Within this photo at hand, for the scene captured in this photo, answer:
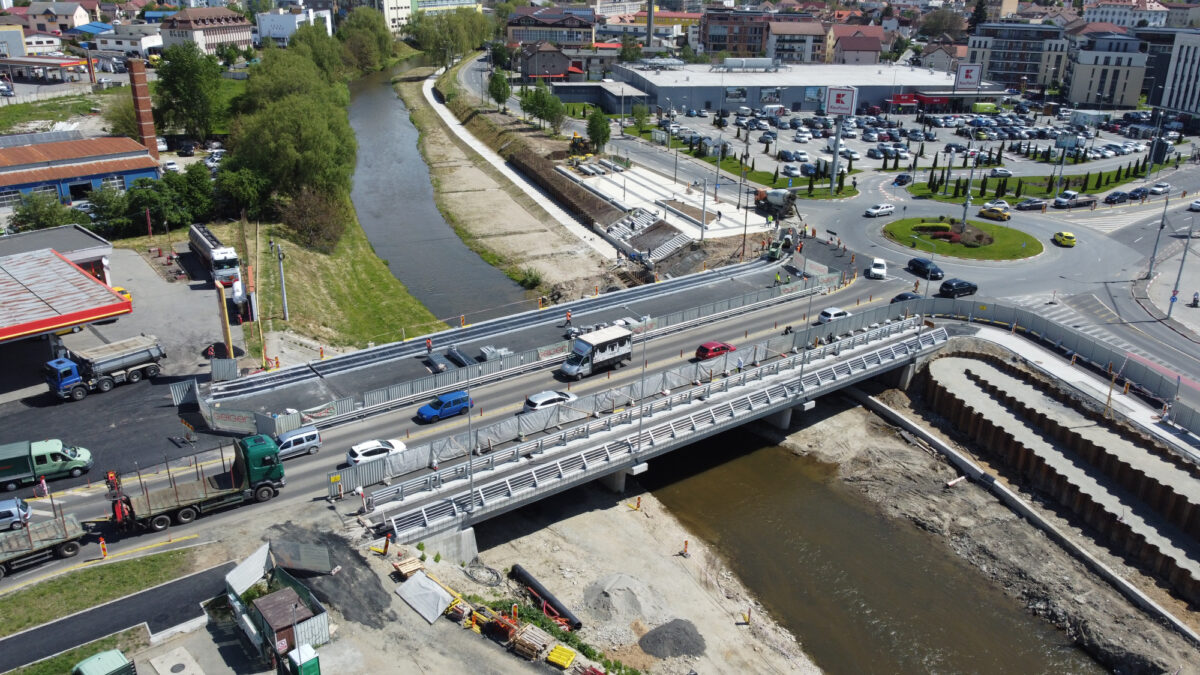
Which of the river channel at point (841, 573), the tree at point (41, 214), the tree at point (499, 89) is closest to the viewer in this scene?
the river channel at point (841, 573)

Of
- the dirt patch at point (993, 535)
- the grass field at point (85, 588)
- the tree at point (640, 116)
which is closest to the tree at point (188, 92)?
the tree at point (640, 116)

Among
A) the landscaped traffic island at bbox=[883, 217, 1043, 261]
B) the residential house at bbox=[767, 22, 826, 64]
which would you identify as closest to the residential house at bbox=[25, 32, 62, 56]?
the residential house at bbox=[767, 22, 826, 64]

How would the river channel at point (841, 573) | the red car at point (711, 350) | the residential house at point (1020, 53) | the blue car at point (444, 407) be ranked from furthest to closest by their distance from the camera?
the residential house at point (1020, 53) < the red car at point (711, 350) < the blue car at point (444, 407) < the river channel at point (841, 573)

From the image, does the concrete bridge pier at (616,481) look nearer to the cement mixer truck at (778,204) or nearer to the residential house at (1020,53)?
the cement mixer truck at (778,204)

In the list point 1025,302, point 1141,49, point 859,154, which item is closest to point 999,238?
point 1025,302

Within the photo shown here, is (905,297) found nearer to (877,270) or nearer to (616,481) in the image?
(877,270)

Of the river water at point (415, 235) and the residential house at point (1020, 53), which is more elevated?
the residential house at point (1020, 53)
